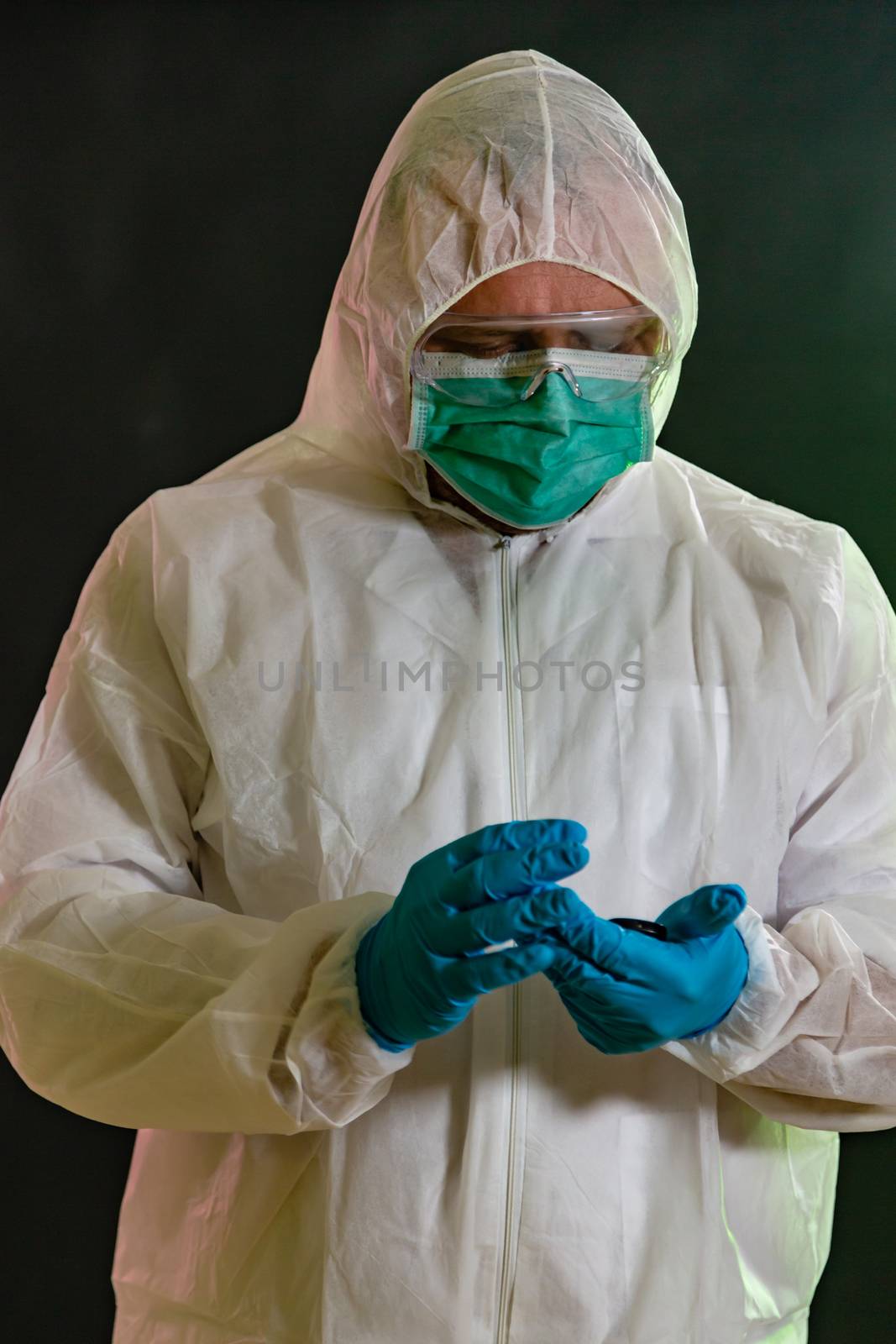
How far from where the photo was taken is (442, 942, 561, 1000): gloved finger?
Result: 909 mm

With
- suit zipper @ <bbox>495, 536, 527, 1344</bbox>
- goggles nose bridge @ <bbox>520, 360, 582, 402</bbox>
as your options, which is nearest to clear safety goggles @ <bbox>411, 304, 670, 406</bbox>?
goggles nose bridge @ <bbox>520, 360, 582, 402</bbox>

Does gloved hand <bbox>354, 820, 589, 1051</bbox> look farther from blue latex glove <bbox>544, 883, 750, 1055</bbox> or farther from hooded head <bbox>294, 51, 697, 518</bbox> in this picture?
hooded head <bbox>294, 51, 697, 518</bbox>

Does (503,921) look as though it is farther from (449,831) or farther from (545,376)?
(545,376)

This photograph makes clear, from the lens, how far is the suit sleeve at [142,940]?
99cm

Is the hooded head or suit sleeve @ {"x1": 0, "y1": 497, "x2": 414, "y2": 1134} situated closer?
suit sleeve @ {"x1": 0, "y1": 497, "x2": 414, "y2": 1134}

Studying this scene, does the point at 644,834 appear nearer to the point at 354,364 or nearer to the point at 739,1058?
the point at 739,1058

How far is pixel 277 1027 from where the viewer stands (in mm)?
985

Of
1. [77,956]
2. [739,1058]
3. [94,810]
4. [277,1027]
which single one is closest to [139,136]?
[94,810]

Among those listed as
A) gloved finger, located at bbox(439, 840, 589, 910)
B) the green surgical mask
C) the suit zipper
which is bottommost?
the suit zipper

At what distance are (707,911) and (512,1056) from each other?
0.71 ft

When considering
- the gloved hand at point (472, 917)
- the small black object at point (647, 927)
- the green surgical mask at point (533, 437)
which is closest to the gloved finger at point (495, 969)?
the gloved hand at point (472, 917)

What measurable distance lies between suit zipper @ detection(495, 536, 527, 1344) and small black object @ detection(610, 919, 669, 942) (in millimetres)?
109

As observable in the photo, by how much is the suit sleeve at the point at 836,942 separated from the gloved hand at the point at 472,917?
189 mm

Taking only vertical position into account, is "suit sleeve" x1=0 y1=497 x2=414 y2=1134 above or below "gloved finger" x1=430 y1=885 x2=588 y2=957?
below
